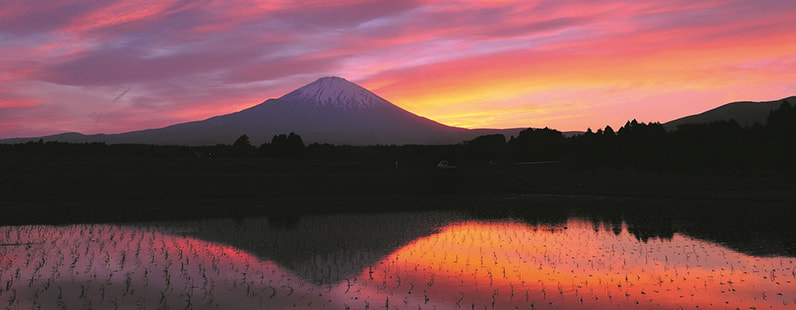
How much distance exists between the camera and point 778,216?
38531mm

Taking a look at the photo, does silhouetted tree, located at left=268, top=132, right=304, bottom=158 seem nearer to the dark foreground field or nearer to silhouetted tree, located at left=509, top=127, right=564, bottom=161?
the dark foreground field

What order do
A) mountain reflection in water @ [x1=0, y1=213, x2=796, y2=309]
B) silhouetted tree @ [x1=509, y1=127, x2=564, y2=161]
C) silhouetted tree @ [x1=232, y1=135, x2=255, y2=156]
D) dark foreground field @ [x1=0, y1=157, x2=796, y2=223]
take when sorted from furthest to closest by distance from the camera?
silhouetted tree @ [x1=232, y1=135, x2=255, y2=156], silhouetted tree @ [x1=509, y1=127, x2=564, y2=161], dark foreground field @ [x1=0, y1=157, x2=796, y2=223], mountain reflection in water @ [x1=0, y1=213, x2=796, y2=309]

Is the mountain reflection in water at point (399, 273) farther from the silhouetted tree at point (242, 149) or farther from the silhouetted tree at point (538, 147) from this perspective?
the silhouetted tree at point (242, 149)

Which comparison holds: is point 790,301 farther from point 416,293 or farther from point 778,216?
point 778,216

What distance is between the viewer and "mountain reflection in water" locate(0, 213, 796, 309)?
1753 cm

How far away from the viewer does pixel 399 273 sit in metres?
21.8

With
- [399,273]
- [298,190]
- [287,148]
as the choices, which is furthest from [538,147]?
[399,273]

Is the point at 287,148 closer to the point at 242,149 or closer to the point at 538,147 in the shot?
the point at 242,149

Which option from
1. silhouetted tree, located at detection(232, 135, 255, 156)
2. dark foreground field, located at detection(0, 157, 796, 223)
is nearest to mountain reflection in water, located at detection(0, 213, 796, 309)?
dark foreground field, located at detection(0, 157, 796, 223)

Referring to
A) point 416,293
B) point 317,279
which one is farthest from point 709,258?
point 317,279

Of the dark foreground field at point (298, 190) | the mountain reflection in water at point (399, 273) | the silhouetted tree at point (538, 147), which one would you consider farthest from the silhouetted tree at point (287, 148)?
the mountain reflection in water at point (399, 273)

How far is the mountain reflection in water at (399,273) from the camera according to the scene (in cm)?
1753

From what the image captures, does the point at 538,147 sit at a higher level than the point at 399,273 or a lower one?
higher

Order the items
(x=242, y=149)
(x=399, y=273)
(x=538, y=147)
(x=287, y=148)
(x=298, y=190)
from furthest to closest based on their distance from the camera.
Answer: (x=242, y=149) → (x=538, y=147) → (x=287, y=148) → (x=298, y=190) → (x=399, y=273)
